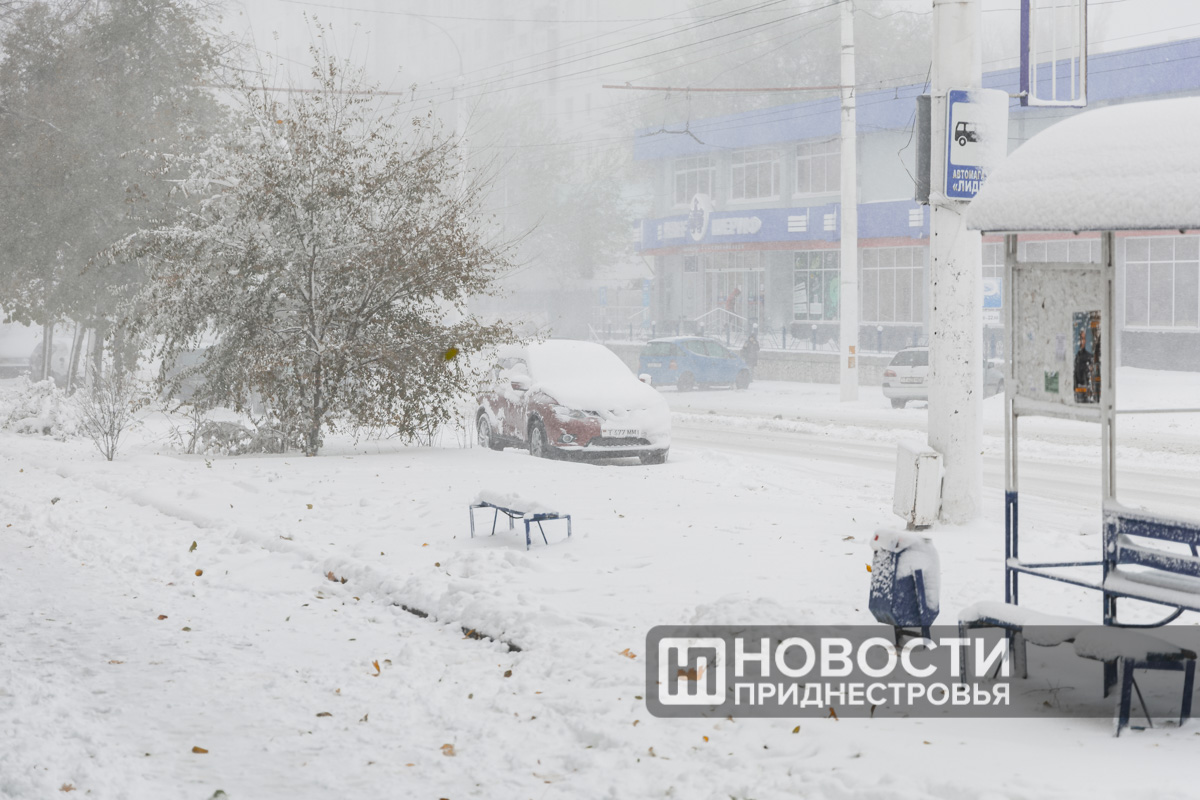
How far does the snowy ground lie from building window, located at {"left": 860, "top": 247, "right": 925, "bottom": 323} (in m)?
28.5

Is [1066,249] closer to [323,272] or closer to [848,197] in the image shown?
[848,197]

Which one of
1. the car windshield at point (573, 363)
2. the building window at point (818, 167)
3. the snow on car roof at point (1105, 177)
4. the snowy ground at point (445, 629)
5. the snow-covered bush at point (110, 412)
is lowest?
the snowy ground at point (445, 629)

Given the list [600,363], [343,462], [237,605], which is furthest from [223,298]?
[237,605]

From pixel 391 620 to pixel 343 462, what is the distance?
24.2ft

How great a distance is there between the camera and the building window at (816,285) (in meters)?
46.9

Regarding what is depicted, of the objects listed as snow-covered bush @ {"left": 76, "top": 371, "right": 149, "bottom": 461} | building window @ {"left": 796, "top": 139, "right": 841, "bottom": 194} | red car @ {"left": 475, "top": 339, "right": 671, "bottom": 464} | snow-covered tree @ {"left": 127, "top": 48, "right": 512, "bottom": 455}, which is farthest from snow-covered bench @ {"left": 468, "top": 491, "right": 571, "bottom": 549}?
building window @ {"left": 796, "top": 139, "right": 841, "bottom": 194}

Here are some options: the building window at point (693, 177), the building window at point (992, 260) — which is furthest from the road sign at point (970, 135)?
the building window at point (693, 177)

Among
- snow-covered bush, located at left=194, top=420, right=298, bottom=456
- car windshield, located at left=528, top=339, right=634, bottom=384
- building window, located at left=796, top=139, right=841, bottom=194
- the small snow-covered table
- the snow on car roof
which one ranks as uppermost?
building window, located at left=796, top=139, right=841, bottom=194

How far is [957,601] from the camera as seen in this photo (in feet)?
25.6

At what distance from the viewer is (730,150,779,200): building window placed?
163 feet

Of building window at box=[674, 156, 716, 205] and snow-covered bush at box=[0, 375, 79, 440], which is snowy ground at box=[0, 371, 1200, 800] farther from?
building window at box=[674, 156, 716, 205]

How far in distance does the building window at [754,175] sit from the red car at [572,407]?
107 feet

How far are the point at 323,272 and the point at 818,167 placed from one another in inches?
1375

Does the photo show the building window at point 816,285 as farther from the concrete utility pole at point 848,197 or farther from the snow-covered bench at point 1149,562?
the snow-covered bench at point 1149,562
